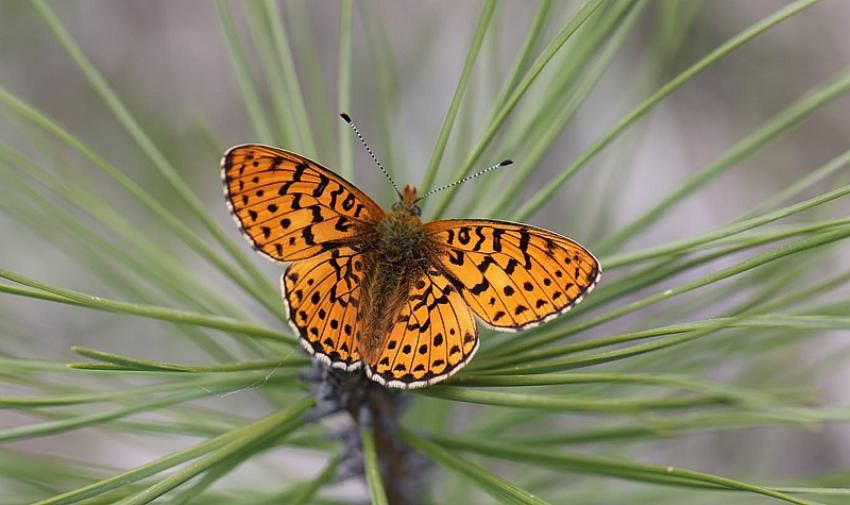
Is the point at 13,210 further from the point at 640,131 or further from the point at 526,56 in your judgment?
the point at 640,131

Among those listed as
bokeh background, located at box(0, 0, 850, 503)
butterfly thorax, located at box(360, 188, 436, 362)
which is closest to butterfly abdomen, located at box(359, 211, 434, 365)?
butterfly thorax, located at box(360, 188, 436, 362)

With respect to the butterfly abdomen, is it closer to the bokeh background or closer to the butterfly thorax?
the butterfly thorax

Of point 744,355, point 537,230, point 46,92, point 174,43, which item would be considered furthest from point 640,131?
point 46,92

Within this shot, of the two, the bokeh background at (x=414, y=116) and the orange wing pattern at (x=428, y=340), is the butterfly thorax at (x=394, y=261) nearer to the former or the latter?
the orange wing pattern at (x=428, y=340)

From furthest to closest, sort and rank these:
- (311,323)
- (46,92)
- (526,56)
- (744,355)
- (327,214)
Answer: (46,92) < (744,355) < (327,214) < (311,323) < (526,56)

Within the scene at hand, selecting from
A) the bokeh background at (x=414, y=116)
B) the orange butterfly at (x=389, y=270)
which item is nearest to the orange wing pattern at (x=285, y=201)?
the orange butterfly at (x=389, y=270)

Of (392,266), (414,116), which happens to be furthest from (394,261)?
(414,116)

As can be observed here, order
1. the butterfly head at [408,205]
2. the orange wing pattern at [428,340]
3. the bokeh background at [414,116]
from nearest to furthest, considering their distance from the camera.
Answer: the orange wing pattern at [428,340] < the butterfly head at [408,205] < the bokeh background at [414,116]
